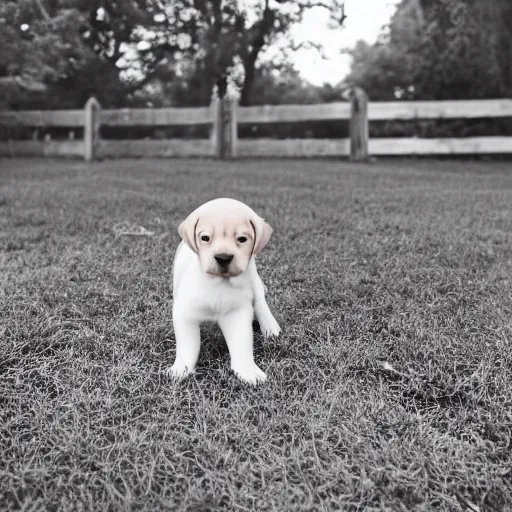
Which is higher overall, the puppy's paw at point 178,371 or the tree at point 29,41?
the tree at point 29,41

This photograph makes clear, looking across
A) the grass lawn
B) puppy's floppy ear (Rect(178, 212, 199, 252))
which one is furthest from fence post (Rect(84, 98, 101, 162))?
puppy's floppy ear (Rect(178, 212, 199, 252))

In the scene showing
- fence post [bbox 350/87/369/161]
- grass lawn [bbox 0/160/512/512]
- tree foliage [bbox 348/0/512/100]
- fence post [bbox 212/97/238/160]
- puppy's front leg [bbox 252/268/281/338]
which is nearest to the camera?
grass lawn [bbox 0/160/512/512]


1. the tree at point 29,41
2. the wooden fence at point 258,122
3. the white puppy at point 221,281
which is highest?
the tree at point 29,41

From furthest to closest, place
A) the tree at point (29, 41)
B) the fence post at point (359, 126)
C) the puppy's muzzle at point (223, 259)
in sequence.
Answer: the fence post at point (359, 126)
the tree at point (29, 41)
the puppy's muzzle at point (223, 259)

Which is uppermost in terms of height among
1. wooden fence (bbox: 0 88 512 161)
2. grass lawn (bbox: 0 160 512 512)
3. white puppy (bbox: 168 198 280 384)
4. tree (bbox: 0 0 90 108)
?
tree (bbox: 0 0 90 108)

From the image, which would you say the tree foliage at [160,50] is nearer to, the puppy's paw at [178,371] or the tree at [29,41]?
the tree at [29,41]

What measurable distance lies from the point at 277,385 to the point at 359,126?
29.2ft

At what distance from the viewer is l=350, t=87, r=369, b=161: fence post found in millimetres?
9805

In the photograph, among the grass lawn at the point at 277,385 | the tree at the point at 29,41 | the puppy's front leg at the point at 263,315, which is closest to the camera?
the grass lawn at the point at 277,385

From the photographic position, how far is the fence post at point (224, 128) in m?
10.3

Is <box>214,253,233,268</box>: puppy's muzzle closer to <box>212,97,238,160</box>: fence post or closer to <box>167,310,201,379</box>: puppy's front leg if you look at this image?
<box>167,310,201,379</box>: puppy's front leg

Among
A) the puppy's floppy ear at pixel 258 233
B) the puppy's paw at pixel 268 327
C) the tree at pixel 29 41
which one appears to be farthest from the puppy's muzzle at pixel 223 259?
the tree at pixel 29 41

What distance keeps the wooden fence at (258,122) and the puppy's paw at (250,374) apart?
8.82 m

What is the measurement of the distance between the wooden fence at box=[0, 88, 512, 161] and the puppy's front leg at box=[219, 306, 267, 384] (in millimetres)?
8760
